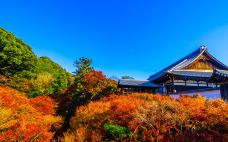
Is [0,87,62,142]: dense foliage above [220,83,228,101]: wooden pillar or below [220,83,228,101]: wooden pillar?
below

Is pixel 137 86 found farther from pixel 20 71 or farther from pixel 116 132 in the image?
pixel 116 132

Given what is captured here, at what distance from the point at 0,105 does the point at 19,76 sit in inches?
800

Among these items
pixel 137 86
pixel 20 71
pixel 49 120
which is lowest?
pixel 49 120

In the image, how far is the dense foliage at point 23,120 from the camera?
571 inches

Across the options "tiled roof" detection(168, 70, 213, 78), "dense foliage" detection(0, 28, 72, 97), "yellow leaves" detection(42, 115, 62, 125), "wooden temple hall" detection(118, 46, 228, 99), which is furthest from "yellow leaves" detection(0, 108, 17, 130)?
"tiled roof" detection(168, 70, 213, 78)

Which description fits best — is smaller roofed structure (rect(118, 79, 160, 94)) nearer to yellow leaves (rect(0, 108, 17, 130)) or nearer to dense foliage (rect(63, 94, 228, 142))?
dense foliage (rect(63, 94, 228, 142))

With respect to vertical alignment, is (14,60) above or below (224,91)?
above

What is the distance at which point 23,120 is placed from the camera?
16688mm

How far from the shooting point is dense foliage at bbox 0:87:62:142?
14.5 meters

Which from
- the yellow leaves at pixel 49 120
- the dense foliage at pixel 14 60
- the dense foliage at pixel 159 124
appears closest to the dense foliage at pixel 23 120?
the yellow leaves at pixel 49 120

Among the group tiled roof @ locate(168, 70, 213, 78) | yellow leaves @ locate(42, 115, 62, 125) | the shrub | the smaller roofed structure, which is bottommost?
the shrub

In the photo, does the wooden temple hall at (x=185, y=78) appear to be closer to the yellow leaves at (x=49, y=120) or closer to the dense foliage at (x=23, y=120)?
the yellow leaves at (x=49, y=120)

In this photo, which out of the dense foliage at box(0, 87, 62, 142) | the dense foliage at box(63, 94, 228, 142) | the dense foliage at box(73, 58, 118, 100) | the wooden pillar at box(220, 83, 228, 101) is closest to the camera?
the dense foliage at box(63, 94, 228, 142)

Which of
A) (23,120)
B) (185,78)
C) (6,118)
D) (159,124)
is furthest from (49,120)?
(185,78)
